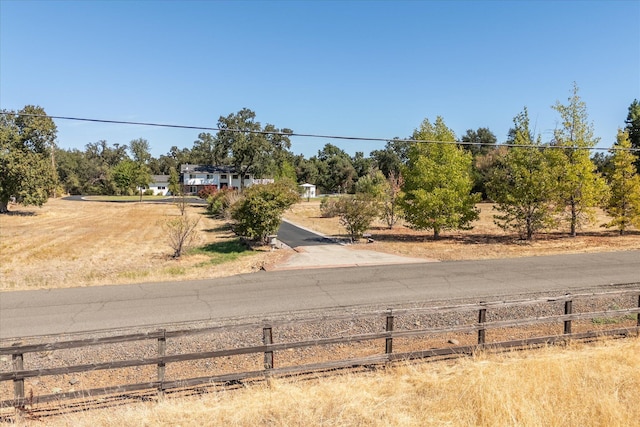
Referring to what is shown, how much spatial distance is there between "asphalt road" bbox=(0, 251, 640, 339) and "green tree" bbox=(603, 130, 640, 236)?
10.9 meters

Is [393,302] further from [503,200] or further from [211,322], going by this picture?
[503,200]

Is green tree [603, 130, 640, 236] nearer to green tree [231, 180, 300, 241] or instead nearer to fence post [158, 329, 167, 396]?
green tree [231, 180, 300, 241]

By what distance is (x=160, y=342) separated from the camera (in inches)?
253

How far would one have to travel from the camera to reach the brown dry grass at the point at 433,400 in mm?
5383

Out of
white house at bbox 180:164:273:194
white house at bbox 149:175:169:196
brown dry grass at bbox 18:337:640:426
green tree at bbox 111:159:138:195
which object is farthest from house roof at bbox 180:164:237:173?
brown dry grass at bbox 18:337:640:426

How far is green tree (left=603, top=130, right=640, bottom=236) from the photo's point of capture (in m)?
25.0

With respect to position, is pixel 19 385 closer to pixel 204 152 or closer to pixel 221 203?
pixel 221 203

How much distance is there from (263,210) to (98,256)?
933cm

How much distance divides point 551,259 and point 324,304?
12050 millimetres

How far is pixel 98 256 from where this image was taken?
21.6 m

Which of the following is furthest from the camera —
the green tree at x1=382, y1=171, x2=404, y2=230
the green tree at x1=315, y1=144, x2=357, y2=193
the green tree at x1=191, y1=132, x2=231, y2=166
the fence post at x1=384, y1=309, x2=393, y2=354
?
the green tree at x1=191, y1=132, x2=231, y2=166

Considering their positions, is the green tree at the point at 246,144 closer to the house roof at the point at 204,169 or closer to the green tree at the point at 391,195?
the house roof at the point at 204,169

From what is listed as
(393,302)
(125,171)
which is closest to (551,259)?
(393,302)

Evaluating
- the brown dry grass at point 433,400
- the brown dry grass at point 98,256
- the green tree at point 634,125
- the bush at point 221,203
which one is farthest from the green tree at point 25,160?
the green tree at point 634,125
